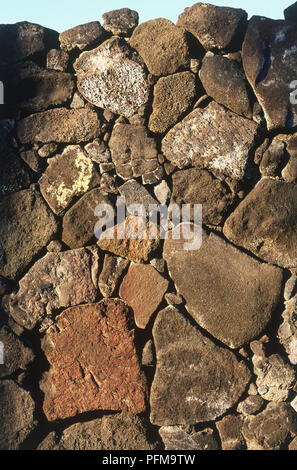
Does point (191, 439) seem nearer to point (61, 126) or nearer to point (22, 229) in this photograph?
point (22, 229)

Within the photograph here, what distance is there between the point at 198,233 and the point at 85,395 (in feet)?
2.79

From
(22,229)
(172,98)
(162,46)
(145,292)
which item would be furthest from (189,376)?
(162,46)

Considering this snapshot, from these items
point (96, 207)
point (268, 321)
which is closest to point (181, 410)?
point (268, 321)

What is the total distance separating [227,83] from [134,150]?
0.48 meters

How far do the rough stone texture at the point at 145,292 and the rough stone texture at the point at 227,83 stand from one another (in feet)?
2.56

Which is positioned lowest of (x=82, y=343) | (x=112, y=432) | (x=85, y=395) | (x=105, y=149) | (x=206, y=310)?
(x=112, y=432)

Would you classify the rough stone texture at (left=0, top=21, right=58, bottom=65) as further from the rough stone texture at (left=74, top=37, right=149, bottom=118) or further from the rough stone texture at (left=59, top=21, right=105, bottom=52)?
the rough stone texture at (left=74, top=37, right=149, bottom=118)

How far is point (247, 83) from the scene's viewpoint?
156 centimetres

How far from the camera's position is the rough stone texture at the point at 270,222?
60.4 inches

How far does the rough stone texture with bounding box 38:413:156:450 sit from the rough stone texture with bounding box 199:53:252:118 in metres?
1.40

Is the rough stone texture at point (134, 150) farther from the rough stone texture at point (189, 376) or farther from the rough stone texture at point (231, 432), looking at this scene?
the rough stone texture at point (231, 432)

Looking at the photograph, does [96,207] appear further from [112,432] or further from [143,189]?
[112,432]

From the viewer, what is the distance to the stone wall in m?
1.55

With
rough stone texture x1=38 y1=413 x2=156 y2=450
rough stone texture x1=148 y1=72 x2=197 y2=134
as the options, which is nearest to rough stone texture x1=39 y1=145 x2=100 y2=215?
rough stone texture x1=148 y1=72 x2=197 y2=134
